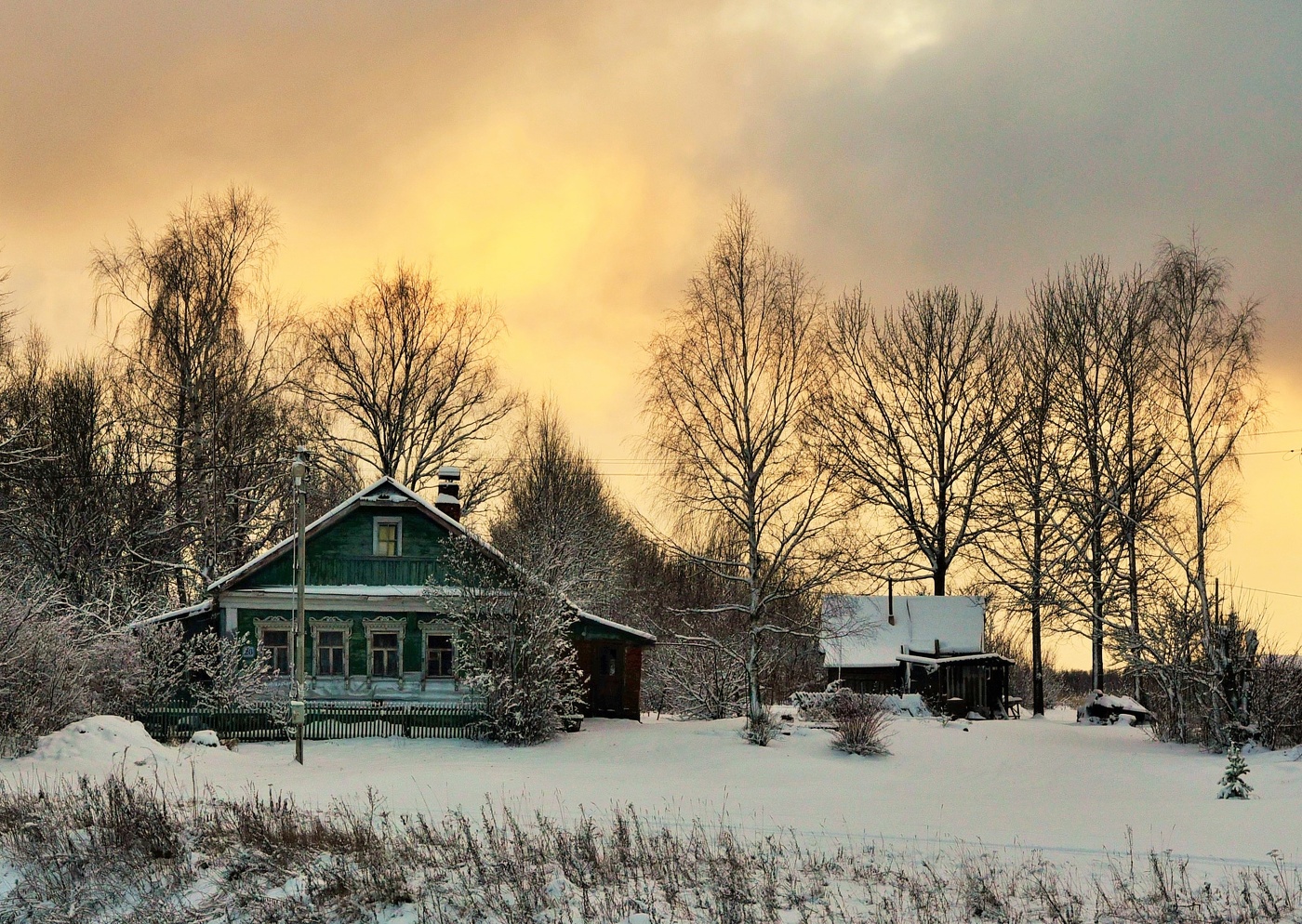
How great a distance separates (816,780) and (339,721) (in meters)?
11.1

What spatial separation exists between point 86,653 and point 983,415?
2661cm

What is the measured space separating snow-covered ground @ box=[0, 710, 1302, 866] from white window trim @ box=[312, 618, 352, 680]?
368 centimetres

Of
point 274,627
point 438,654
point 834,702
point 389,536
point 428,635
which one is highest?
point 389,536

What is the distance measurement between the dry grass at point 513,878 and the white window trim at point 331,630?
46.9 ft

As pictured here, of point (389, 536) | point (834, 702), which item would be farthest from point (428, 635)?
point (834, 702)

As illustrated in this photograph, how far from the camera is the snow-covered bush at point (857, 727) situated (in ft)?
76.7

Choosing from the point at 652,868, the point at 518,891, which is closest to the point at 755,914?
the point at 652,868

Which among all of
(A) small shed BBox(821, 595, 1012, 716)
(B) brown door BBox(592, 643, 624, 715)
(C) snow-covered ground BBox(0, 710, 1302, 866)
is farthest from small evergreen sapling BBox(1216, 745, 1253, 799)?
(A) small shed BBox(821, 595, 1012, 716)

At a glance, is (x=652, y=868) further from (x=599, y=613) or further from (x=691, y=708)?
(x=599, y=613)

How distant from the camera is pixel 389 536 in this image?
2975 cm

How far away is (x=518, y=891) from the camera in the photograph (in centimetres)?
1161

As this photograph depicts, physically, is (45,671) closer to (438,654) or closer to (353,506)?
(353,506)

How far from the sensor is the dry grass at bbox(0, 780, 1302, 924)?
11102 millimetres

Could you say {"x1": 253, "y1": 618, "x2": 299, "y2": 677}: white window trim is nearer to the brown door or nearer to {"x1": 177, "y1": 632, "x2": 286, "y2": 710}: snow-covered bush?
{"x1": 177, "y1": 632, "x2": 286, "y2": 710}: snow-covered bush
